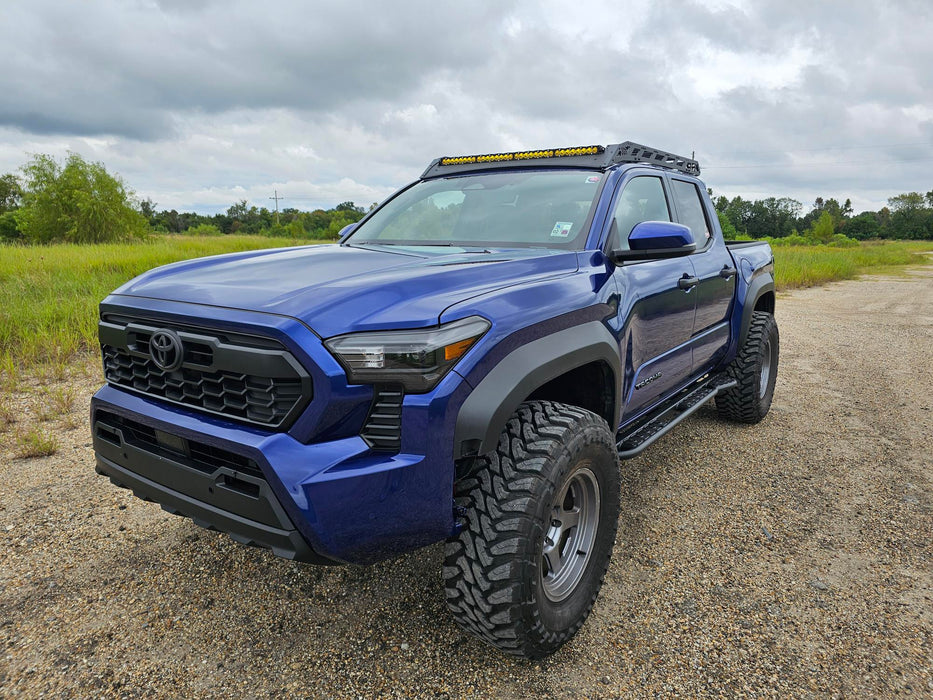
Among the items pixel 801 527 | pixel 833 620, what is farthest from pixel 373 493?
pixel 801 527

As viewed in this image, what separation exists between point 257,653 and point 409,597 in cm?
62

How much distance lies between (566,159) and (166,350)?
2252mm

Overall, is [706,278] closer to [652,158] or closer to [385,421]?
[652,158]

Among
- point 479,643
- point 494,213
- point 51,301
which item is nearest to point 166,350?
point 479,643

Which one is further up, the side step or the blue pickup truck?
the blue pickup truck

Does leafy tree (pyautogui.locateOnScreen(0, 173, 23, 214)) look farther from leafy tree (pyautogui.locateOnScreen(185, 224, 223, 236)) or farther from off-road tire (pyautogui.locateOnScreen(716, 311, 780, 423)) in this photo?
off-road tire (pyautogui.locateOnScreen(716, 311, 780, 423))

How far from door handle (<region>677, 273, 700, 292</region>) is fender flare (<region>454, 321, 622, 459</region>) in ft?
3.41

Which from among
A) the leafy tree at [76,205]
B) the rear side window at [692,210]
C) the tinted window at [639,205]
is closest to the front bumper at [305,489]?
the tinted window at [639,205]

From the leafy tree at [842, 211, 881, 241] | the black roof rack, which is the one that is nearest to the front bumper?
the black roof rack

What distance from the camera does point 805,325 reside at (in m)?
10.0

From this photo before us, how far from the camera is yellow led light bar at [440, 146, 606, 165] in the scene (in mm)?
3219

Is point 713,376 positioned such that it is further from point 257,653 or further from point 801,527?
point 257,653

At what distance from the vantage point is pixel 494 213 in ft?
10.1

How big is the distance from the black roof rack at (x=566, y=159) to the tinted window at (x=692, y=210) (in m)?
0.16
